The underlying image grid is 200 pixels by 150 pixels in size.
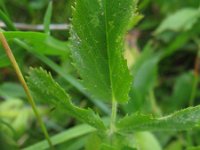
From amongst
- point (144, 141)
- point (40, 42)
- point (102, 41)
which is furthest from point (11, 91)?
point (102, 41)

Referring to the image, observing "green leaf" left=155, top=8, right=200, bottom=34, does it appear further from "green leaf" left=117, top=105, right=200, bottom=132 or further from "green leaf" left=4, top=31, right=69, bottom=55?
"green leaf" left=117, top=105, right=200, bottom=132

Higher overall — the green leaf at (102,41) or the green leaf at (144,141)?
the green leaf at (102,41)

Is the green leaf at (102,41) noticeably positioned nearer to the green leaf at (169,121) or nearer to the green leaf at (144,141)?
the green leaf at (169,121)

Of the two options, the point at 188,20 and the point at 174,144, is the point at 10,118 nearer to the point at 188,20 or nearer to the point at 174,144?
the point at 174,144

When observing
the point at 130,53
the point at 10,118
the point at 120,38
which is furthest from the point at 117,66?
the point at 130,53

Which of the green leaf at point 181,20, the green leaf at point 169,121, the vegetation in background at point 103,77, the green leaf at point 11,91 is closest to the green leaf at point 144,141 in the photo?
the vegetation in background at point 103,77

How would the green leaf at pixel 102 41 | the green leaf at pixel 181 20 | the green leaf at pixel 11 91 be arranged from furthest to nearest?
1. the green leaf at pixel 181 20
2. the green leaf at pixel 11 91
3. the green leaf at pixel 102 41
